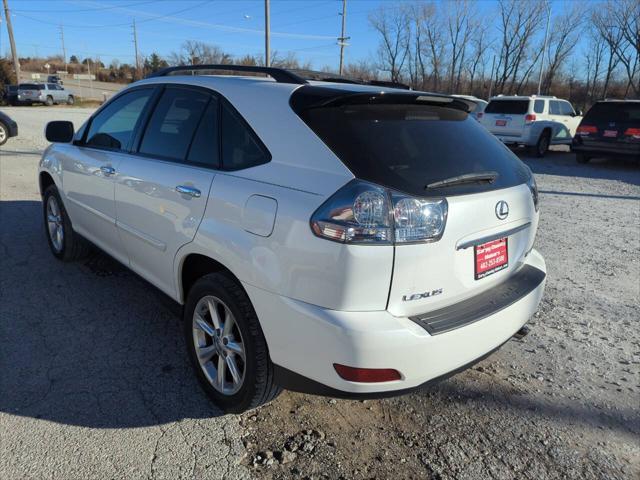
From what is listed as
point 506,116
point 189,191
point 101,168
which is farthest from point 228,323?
point 506,116

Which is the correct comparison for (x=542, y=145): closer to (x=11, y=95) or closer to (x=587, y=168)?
(x=587, y=168)

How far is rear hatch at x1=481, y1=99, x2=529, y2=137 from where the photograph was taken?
556 inches

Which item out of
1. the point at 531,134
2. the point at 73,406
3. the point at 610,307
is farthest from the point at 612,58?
the point at 73,406

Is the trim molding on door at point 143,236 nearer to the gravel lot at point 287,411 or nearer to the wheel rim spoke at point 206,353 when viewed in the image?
the gravel lot at point 287,411

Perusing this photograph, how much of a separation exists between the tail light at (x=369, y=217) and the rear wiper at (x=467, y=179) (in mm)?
196

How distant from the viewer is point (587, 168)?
1282cm

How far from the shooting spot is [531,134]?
46.3 feet

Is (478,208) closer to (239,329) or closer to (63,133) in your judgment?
(239,329)

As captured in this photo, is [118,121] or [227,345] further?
[118,121]

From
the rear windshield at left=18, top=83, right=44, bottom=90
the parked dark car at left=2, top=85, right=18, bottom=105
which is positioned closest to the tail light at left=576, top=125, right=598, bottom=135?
the rear windshield at left=18, top=83, right=44, bottom=90

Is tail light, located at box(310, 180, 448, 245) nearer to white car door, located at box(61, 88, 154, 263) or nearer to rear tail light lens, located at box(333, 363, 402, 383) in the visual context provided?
rear tail light lens, located at box(333, 363, 402, 383)

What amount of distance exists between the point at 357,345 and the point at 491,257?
0.89 meters

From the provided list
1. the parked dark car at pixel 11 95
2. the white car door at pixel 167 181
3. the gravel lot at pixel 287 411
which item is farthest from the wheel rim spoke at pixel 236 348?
the parked dark car at pixel 11 95

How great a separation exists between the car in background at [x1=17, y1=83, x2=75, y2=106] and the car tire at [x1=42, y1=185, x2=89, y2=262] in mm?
37971
